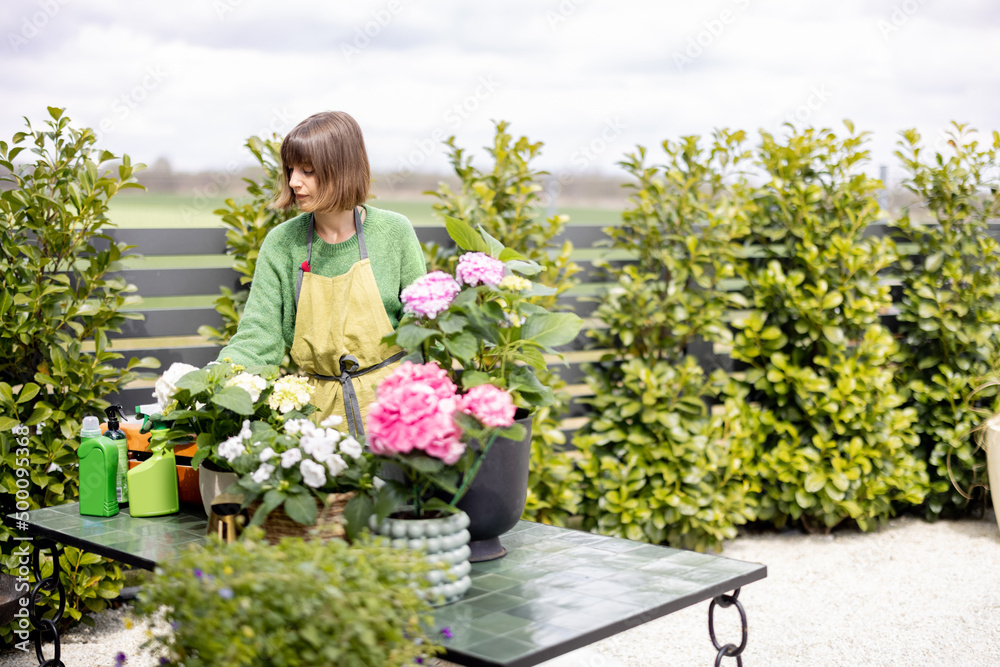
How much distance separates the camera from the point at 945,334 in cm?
428

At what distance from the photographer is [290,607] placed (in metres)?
1.10

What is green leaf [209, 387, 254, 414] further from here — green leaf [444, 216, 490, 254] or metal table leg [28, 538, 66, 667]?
metal table leg [28, 538, 66, 667]

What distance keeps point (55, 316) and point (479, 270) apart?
198 cm

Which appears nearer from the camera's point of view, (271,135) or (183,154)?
(271,135)

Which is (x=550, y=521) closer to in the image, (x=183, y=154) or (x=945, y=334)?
(x=945, y=334)

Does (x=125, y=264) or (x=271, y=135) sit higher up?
(x=271, y=135)

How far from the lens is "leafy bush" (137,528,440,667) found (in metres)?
1.10

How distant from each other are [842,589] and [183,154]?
47.0ft

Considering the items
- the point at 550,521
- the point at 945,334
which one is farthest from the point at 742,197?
the point at 550,521

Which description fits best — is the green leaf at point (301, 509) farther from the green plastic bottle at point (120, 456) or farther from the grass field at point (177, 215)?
the grass field at point (177, 215)

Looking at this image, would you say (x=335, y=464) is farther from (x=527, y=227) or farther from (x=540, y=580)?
(x=527, y=227)

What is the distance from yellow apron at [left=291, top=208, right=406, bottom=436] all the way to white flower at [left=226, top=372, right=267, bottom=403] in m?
0.49

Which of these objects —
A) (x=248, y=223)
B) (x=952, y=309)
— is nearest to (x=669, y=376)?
(x=952, y=309)

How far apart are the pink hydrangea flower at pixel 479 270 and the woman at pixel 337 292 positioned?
728 millimetres
